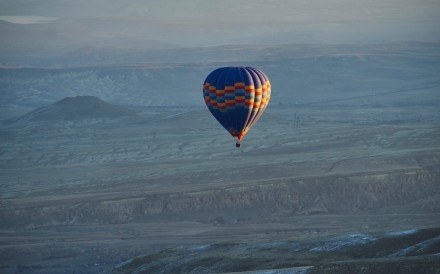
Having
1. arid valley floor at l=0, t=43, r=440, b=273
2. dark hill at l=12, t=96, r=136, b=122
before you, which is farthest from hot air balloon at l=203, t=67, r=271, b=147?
dark hill at l=12, t=96, r=136, b=122

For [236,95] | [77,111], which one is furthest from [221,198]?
[77,111]

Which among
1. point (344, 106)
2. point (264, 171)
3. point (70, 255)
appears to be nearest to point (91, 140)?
point (264, 171)

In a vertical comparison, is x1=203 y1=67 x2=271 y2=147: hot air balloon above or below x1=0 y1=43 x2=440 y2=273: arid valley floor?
above

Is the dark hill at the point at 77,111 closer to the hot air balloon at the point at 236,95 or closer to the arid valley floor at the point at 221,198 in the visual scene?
the arid valley floor at the point at 221,198

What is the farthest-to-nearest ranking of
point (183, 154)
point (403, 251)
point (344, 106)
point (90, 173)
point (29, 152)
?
point (344, 106) → point (29, 152) → point (183, 154) → point (90, 173) → point (403, 251)

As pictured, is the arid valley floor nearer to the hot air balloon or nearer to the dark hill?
the hot air balloon

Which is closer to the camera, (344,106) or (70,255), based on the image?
(70,255)

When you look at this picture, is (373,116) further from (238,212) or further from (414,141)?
(238,212)

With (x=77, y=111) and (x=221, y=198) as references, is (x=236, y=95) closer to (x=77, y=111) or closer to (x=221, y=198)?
(x=221, y=198)
